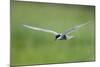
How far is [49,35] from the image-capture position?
1.89 metres

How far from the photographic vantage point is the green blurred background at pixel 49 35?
1782 millimetres

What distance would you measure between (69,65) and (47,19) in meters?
0.58

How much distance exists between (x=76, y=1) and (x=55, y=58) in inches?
27.6

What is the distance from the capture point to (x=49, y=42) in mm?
1889

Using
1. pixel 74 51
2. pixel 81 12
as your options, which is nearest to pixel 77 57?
pixel 74 51

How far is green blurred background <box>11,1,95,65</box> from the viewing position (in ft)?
5.85

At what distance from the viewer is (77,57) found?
6.54 feet

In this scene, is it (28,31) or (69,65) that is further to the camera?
(69,65)

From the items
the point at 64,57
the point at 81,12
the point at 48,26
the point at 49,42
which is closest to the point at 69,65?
the point at 64,57

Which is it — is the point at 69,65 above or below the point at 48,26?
below
